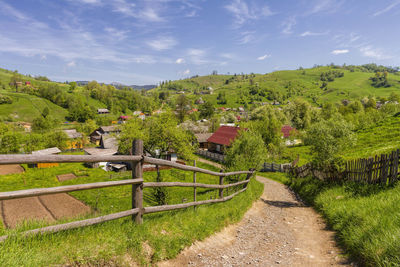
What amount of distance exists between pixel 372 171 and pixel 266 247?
25.9 ft

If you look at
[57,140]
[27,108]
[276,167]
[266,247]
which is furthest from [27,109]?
[266,247]

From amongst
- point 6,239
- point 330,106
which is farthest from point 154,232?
point 330,106

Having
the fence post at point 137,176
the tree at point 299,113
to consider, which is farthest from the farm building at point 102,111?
the fence post at point 137,176

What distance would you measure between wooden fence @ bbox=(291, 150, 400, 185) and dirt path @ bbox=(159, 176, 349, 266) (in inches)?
144

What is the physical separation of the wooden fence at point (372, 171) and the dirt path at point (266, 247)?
3.65 m

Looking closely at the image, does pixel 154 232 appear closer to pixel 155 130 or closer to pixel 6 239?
pixel 6 239

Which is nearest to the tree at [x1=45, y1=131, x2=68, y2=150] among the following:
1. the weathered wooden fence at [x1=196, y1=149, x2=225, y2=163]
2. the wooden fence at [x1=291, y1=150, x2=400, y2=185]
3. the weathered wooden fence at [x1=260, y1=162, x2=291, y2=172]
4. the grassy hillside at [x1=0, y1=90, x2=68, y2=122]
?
the weathered wooden fence at [x1=196, y1=149, x2=225, y2=163]

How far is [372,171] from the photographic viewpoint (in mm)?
10188

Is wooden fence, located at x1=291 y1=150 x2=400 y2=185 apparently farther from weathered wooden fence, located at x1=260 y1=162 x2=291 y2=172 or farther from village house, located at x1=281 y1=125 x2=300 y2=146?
village house, located at x1=281 y1=125 x2=300 y2=146

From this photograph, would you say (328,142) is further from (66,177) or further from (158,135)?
(66,177)

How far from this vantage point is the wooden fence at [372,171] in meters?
9.11

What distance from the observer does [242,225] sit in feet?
24.8

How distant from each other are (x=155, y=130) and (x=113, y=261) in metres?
24.0

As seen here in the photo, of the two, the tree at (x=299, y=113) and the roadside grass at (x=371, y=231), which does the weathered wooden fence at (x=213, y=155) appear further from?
the roadside grass at (x=371, y=231)
